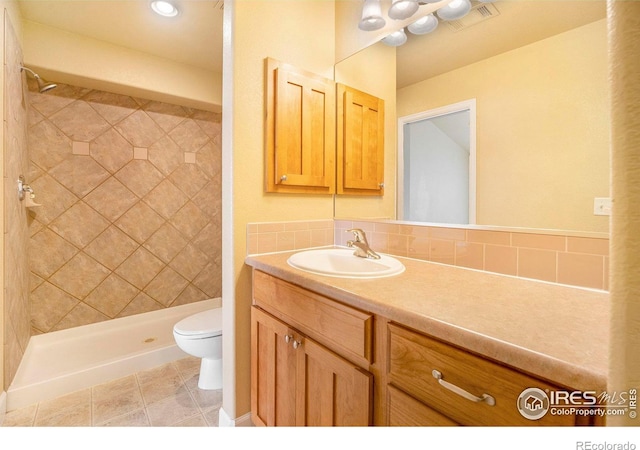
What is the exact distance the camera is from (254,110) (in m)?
1.32

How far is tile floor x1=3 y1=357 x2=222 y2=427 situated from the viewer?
56.7 inches

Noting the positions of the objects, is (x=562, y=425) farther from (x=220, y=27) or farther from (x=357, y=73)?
(x=220, y=27)

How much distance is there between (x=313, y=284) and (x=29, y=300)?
7.60 ft

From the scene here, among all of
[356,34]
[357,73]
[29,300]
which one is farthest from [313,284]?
[29,300]

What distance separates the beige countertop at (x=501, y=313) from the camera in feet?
1.55

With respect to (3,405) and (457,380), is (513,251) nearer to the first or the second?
(457,380)

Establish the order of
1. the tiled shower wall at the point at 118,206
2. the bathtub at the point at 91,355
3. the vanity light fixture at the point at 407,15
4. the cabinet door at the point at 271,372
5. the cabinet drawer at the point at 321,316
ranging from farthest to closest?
the tiled shower wall at the point at 118,206, the bathtub at the point at 91,355, the vanity light fixture at the point at 407,15, the cabinet door at the point at 271,372, the cabinet drawer at the point at 321,316

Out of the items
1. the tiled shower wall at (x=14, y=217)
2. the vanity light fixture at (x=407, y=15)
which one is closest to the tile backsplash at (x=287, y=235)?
the vanity light fixture at (x=407, y=15)

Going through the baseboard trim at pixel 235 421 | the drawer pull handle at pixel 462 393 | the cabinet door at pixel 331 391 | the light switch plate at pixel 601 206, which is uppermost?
the light switch plate at pixel 601 206

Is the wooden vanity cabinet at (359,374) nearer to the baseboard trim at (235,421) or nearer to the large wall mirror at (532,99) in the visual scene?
the baseboard trim at (235,421)

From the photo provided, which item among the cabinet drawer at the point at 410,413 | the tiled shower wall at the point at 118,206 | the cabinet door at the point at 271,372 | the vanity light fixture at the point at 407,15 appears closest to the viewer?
the cabinet drawer at the point at 410,413

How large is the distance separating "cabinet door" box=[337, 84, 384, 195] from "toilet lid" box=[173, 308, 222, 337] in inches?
43.6

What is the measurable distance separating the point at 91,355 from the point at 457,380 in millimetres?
2417

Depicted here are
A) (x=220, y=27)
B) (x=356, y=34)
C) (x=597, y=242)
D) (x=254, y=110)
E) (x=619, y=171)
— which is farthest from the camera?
(x=220, y=27)
